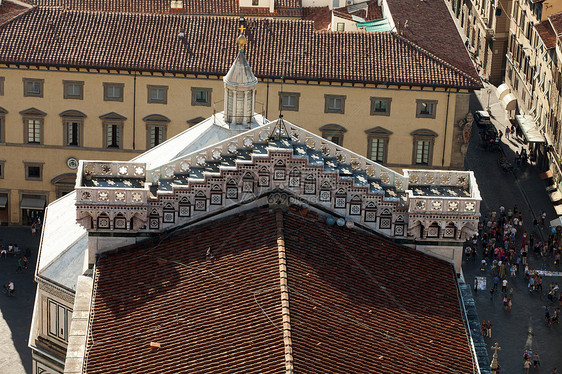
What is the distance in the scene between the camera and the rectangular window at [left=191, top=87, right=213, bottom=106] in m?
127

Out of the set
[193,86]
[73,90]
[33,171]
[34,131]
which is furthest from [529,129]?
[34,131]

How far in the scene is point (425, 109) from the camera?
12712cm

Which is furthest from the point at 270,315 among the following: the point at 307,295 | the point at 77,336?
the point at 77,336

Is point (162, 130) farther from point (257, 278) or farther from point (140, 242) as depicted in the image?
point (257, 278)

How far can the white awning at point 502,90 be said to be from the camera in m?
167

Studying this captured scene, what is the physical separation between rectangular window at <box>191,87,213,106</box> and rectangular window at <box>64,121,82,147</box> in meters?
9.80

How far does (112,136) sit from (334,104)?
18.5 metres

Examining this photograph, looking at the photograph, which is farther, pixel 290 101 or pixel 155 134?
pixel 155 134

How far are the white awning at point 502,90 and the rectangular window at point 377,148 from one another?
4201 cm

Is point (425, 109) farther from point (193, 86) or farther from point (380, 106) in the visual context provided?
point (193, 86)

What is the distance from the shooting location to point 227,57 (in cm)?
12612

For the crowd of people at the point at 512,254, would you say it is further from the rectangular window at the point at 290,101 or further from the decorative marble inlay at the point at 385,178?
the decorative marble inlay at the point at 385,178

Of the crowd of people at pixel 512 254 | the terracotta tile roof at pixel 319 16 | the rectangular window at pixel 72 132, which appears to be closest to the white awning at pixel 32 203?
the rectangular window at pixel 72 132

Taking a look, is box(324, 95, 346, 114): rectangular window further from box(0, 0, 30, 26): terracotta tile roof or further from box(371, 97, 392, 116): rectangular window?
box(0, 0, 30, 26): terracotta tile roof
